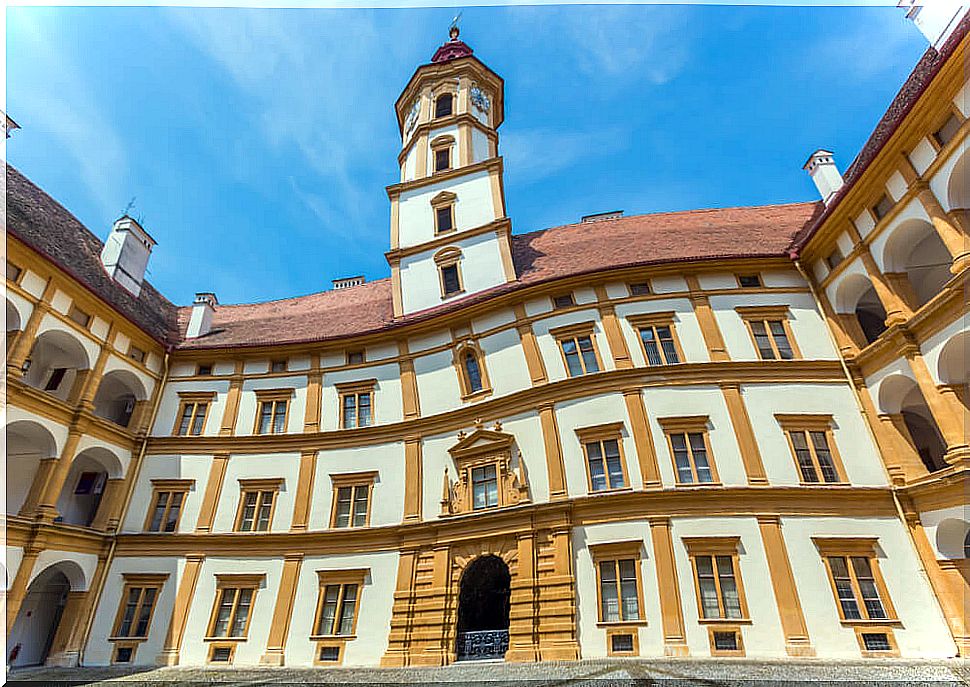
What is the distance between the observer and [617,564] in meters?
16.1

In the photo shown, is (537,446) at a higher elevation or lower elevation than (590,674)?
higher

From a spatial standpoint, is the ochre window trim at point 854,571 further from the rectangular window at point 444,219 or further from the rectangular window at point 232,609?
the rectangular window at point 444,219

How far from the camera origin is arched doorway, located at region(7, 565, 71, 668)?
736 inches

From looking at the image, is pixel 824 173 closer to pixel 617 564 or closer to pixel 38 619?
pixel 617 564

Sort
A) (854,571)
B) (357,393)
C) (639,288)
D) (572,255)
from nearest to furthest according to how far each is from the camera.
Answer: (854,571) → (639,288) → (357,393) → (572,255)

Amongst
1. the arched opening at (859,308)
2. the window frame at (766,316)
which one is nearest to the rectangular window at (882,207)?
the arched opening at (859,308)

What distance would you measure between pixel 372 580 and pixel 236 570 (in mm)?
5502

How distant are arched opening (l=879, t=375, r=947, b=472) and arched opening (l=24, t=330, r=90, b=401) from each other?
94.2ft

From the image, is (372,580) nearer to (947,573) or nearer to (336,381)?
(336,381)

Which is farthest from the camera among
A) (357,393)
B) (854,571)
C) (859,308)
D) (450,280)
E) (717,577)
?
(450,280)

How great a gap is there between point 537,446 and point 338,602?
906 cm

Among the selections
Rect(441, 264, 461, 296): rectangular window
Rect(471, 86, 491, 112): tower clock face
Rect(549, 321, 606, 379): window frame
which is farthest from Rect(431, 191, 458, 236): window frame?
→ Rect(549, 321, 606, 379): window frame

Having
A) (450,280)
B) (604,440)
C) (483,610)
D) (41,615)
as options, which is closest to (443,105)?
(450,280)

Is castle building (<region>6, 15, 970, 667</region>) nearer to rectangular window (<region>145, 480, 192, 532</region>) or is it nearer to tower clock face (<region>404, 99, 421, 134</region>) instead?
rectangular window (<region>145, 480, 192, 532</region>)
